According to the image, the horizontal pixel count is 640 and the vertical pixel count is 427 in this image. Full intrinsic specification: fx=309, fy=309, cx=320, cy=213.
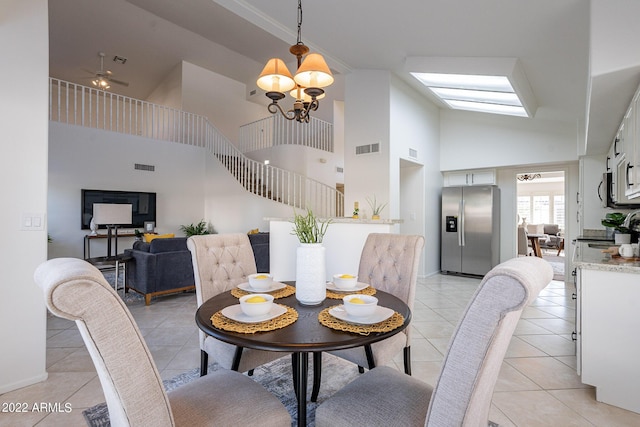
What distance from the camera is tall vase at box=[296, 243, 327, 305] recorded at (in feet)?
4.78

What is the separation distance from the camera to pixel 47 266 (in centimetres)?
85

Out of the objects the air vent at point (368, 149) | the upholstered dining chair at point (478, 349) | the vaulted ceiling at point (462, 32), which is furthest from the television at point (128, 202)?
the upholstered dining chair at point (478, 349)

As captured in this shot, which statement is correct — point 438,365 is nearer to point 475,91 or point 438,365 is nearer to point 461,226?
point 475,91

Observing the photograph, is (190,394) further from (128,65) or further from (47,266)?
(128,65)

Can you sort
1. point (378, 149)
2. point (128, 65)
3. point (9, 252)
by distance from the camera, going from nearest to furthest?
1. point (9, 252)
2. point (378, 149)
3. point (128, 65)

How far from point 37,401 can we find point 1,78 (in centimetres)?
209

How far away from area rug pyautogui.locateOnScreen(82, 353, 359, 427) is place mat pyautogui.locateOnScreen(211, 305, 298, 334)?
0.84 metres

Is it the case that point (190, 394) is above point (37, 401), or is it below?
above

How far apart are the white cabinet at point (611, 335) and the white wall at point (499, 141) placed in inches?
155

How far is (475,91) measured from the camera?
4.19 m

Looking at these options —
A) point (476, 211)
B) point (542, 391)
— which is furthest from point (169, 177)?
point (542, 391)

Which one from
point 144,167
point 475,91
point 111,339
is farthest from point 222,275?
point 144,167

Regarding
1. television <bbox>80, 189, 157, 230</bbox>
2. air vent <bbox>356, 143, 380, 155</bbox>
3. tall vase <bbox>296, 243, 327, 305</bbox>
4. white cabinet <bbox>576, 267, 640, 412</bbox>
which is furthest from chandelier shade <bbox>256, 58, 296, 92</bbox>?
television <bbox>80, 189, 157, 230</bbox>

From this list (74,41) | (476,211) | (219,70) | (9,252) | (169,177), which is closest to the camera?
(9,252)
